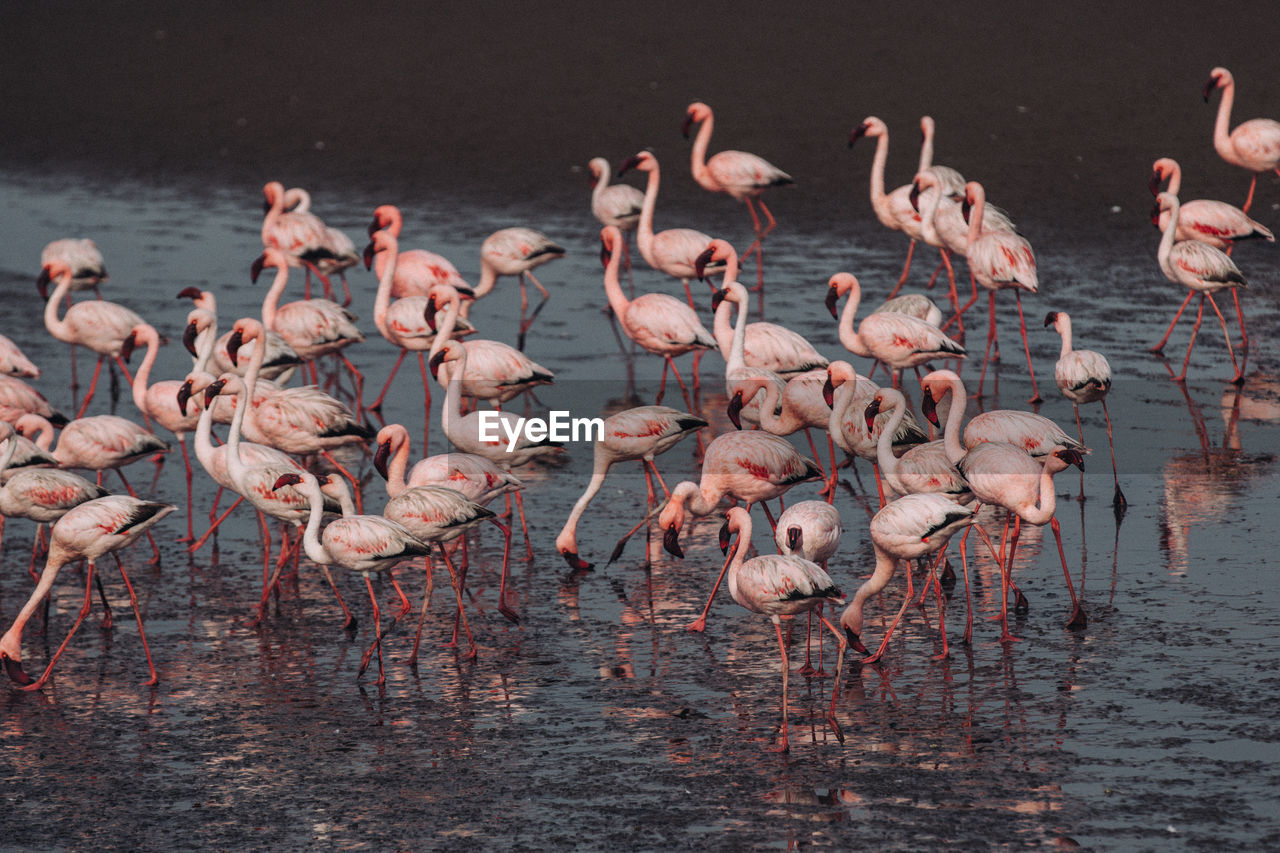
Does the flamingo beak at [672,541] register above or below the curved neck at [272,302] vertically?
below

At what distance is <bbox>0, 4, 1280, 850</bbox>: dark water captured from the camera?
5.86 meters

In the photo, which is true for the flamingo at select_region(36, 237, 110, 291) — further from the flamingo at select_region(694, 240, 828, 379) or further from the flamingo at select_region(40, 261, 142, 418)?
the flamingo at select_region(694, 240, 828, 379)

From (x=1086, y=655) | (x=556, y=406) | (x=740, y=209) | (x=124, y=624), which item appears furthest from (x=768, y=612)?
(x=740, y=209)

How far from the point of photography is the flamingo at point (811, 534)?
283 inches

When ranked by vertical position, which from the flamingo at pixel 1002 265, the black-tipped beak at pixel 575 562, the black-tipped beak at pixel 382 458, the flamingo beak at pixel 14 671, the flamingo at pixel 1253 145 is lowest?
the flamingo beak at pixel 14 671

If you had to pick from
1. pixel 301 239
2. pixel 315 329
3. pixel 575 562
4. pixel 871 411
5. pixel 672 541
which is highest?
pixel 301 239

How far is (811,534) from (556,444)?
2277 millimetres

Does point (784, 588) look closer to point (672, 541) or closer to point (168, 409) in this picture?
point (672, 541)

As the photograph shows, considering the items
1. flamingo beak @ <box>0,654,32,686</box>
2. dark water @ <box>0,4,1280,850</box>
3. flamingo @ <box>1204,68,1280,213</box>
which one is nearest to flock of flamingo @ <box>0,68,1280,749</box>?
flamingo beak @ <box>0,654,32,686</box>

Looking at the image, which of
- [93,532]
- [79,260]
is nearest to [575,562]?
[93,532]

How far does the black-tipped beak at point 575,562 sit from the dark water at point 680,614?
0.08 m

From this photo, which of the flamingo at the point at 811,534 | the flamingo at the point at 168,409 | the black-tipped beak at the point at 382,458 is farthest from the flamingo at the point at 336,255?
the flamingo at the point at 811,534

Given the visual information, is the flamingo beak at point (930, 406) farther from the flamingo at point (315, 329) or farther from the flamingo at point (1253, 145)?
the flamingo at point (1253, 145)

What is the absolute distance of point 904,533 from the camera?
7.05 metres
